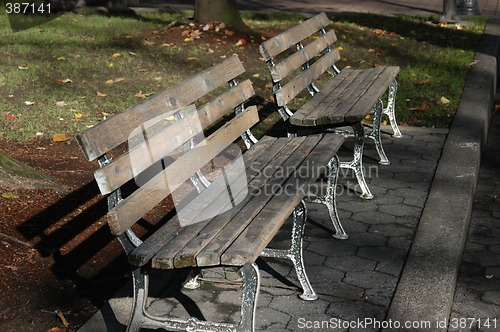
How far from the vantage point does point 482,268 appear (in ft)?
16.6

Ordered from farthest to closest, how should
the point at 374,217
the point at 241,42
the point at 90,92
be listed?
the point at 241,42, the point at 90,92, the point at 374,217

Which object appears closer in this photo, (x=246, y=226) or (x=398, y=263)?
(x=246, y=226)

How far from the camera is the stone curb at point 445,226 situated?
429 centimetres

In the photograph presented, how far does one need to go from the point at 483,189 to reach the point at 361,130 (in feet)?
3.87

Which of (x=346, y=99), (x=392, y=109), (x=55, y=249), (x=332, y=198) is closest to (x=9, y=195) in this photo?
(x=55, y=249)

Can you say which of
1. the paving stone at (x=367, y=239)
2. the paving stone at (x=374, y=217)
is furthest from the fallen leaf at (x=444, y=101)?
the paving stone at (x=367, y=239)

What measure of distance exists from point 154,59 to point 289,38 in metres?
4.02

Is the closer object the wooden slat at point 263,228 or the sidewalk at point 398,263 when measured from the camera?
the wooden slat at point 263,228

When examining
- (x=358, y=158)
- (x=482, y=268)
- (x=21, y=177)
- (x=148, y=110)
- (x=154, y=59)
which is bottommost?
(x=154, y=59)

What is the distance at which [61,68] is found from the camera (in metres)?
9.57

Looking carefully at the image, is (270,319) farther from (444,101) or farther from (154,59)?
(154,59)

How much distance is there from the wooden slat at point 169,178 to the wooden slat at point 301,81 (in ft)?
1.45

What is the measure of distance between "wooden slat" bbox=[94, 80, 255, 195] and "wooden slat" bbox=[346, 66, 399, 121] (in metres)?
0.77

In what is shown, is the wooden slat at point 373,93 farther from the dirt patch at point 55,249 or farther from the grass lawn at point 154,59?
the dirt patch at point 55,249
